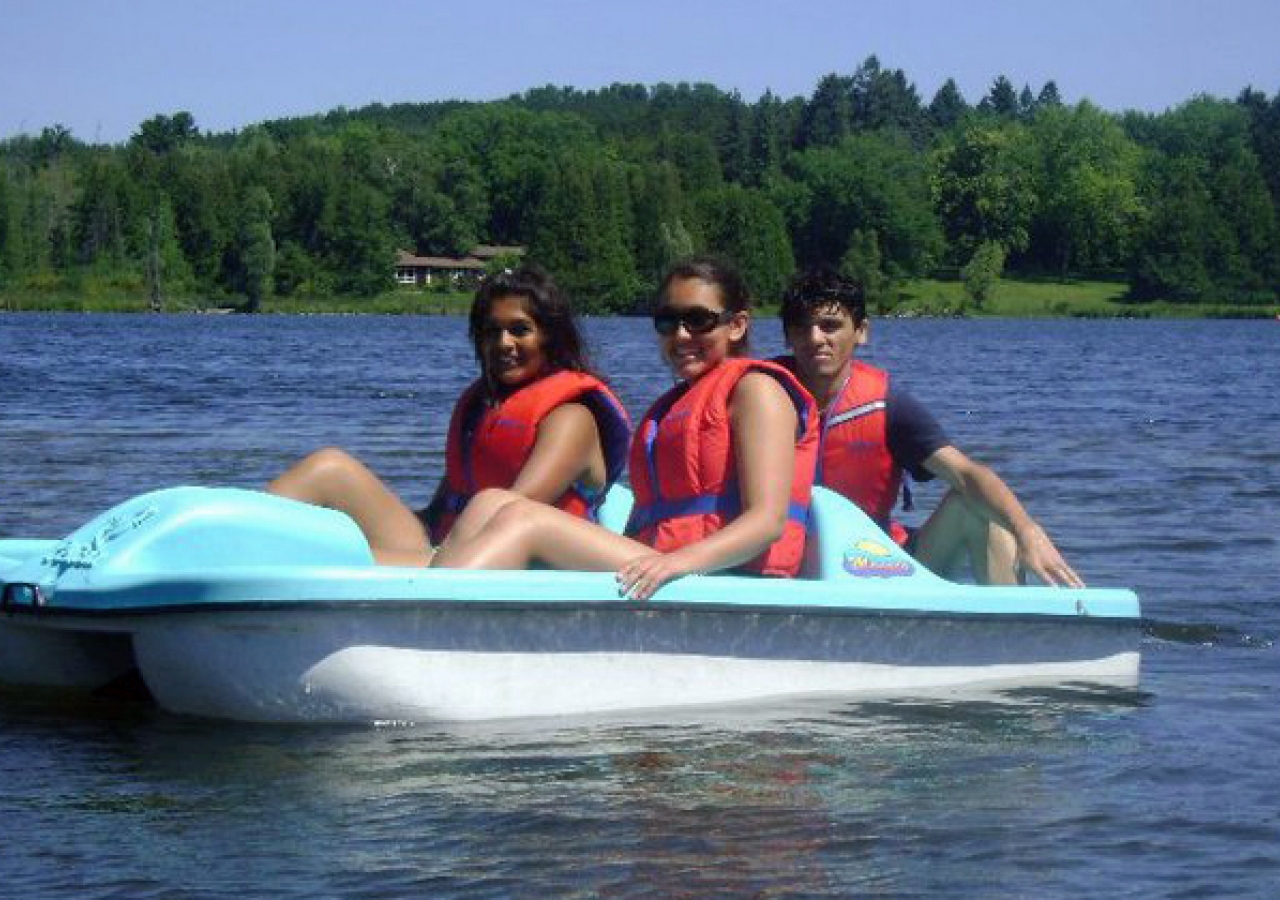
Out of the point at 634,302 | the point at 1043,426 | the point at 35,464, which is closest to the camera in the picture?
the point at 35,464

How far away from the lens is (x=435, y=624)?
584cm

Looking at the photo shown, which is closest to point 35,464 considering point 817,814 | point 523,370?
point 523,370

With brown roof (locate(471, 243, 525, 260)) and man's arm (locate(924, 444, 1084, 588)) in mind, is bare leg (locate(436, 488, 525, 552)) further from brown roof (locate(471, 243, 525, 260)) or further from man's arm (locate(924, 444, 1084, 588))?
brown roof (locate(471, 243, 525, 260))

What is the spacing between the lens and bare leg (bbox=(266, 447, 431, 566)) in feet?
21.2

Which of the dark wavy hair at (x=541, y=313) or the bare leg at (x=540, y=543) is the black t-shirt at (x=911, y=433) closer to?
the dark wavy hair at (x=541, y=313)

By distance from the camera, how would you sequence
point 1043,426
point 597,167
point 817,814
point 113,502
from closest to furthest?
1. point 817,814
2. point 113,502
3. point 1043,426
4. point 597,167

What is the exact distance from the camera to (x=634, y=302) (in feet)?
331

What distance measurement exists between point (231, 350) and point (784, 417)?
40.0 metres

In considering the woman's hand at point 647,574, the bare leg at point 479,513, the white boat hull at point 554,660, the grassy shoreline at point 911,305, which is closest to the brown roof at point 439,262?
the grassy shoreline at point 911,305

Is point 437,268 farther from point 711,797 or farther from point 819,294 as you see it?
point 711,797

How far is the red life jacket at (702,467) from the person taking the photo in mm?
6176

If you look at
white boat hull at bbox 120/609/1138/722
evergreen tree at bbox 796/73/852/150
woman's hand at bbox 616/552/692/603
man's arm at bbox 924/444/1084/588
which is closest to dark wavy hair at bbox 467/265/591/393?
woman's hand at bbox 616/552/692/603

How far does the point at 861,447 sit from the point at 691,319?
2.98ft

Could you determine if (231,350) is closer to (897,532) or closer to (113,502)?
(113,502)
